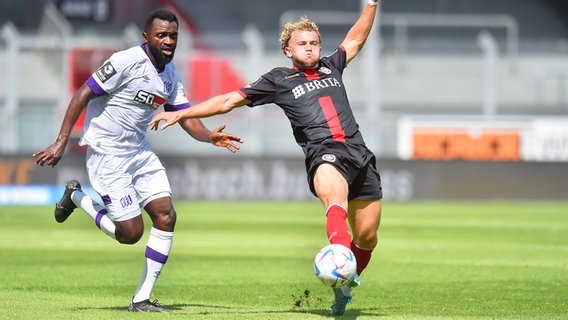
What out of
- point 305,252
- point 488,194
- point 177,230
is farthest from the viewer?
point 488,194

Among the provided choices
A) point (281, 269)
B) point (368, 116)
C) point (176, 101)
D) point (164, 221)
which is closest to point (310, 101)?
point (176, 101)

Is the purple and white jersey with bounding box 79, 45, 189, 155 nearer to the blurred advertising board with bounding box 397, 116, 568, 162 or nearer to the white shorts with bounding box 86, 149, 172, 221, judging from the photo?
the white shorts with bounding box 86, 149, 172, 221

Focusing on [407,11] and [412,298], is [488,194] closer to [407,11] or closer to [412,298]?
[407,11]

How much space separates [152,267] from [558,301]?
3543 mm

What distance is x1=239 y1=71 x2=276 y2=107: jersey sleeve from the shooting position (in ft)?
27.9

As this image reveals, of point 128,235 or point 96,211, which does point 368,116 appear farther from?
point 128,235

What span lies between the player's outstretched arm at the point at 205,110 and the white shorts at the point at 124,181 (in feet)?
2.67

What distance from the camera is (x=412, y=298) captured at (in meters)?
9.89

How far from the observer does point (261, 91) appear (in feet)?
28.0

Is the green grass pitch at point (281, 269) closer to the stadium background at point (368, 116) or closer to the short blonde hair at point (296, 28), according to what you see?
the short blonde hair at point (296, 28)

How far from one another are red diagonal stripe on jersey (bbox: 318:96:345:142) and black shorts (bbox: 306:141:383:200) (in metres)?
0.07

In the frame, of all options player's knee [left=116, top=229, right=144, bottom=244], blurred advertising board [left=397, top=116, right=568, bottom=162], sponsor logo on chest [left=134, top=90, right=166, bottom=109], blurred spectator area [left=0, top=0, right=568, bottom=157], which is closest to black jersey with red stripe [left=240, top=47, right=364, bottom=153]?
sponsor logo on chest [left=134, top=90, right=166, bottom=109]

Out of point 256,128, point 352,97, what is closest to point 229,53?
point 256,128

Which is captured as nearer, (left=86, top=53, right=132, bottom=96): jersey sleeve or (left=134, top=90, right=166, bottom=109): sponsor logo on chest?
(left=86, top=53, right=132, bottom=96): jersey sleeve
